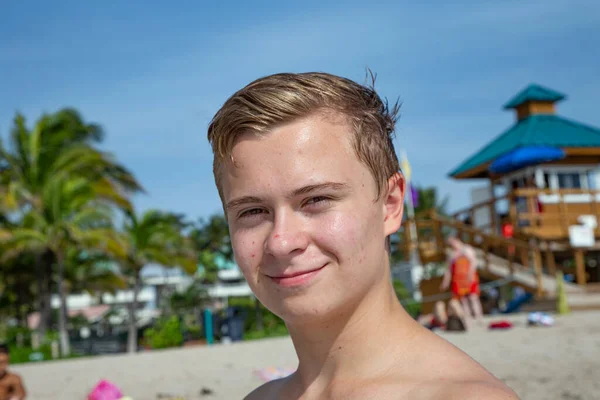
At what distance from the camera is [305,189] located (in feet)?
4.79

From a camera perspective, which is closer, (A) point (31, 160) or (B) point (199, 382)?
(B) point (199, 382)

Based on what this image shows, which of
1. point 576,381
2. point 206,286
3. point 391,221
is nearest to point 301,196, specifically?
point 391,221

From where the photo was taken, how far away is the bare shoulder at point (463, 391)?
126 centimetres

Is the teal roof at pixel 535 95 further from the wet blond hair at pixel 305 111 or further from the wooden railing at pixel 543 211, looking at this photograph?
the wet blond hair at pixel 305 111

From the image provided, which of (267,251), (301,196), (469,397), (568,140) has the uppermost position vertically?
(568,140)

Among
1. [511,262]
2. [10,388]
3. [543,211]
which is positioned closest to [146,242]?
[511,262]


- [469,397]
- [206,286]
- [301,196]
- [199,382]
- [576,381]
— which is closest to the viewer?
[469,397]

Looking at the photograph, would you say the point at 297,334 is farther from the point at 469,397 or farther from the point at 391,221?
the point at 469,397

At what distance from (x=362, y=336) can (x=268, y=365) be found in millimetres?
7791

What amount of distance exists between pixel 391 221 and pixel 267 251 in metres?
0.32

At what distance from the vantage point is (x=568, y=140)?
23078 millimetres

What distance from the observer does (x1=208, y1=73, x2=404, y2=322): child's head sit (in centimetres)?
147

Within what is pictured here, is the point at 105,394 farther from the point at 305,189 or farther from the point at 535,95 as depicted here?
the point at 535,95

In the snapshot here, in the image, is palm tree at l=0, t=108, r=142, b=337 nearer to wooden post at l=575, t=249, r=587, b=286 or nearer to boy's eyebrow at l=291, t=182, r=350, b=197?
wooden post at l=575, t=249, r=587, b=286
